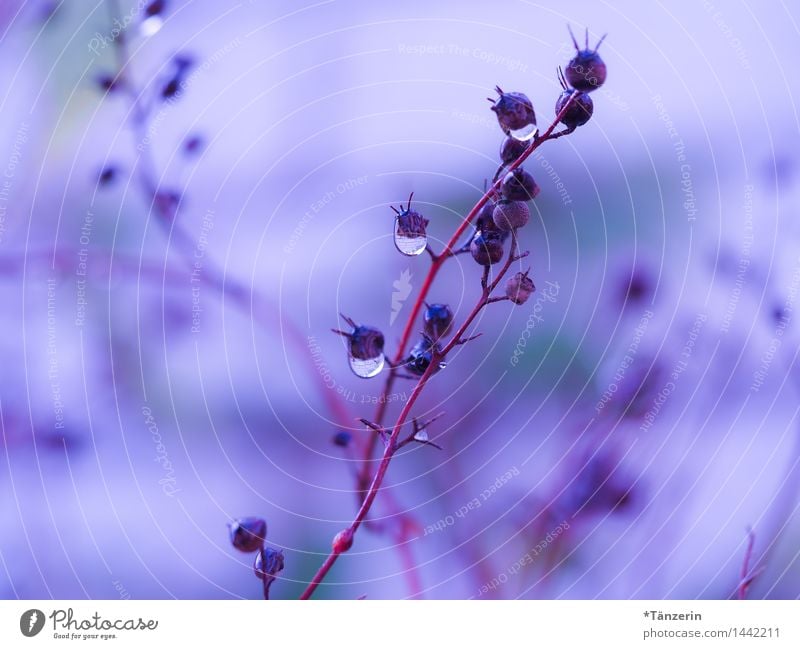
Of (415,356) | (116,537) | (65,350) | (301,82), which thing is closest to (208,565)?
(116,537)

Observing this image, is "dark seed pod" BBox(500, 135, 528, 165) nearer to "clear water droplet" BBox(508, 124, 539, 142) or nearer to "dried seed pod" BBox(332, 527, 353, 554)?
"clear water droplet" BBox(508, 124, 539, 142)

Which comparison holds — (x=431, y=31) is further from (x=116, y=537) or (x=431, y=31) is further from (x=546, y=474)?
(x=116, y=537)

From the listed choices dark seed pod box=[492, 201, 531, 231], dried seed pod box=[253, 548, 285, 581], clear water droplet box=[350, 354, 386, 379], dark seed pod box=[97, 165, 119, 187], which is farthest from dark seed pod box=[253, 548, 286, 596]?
dark seed pod box=[97, 165, 119, 187]

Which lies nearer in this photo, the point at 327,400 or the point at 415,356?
the point at 415,356

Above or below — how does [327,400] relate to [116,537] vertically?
above

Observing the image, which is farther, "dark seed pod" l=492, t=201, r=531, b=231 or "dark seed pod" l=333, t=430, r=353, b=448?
"dark seed pod" l=333, t=430, r=353, b=448

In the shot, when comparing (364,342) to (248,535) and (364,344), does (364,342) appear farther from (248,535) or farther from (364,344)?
(248,535)

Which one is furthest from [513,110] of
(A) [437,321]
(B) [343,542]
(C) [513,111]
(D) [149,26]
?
(D) [149,26]
